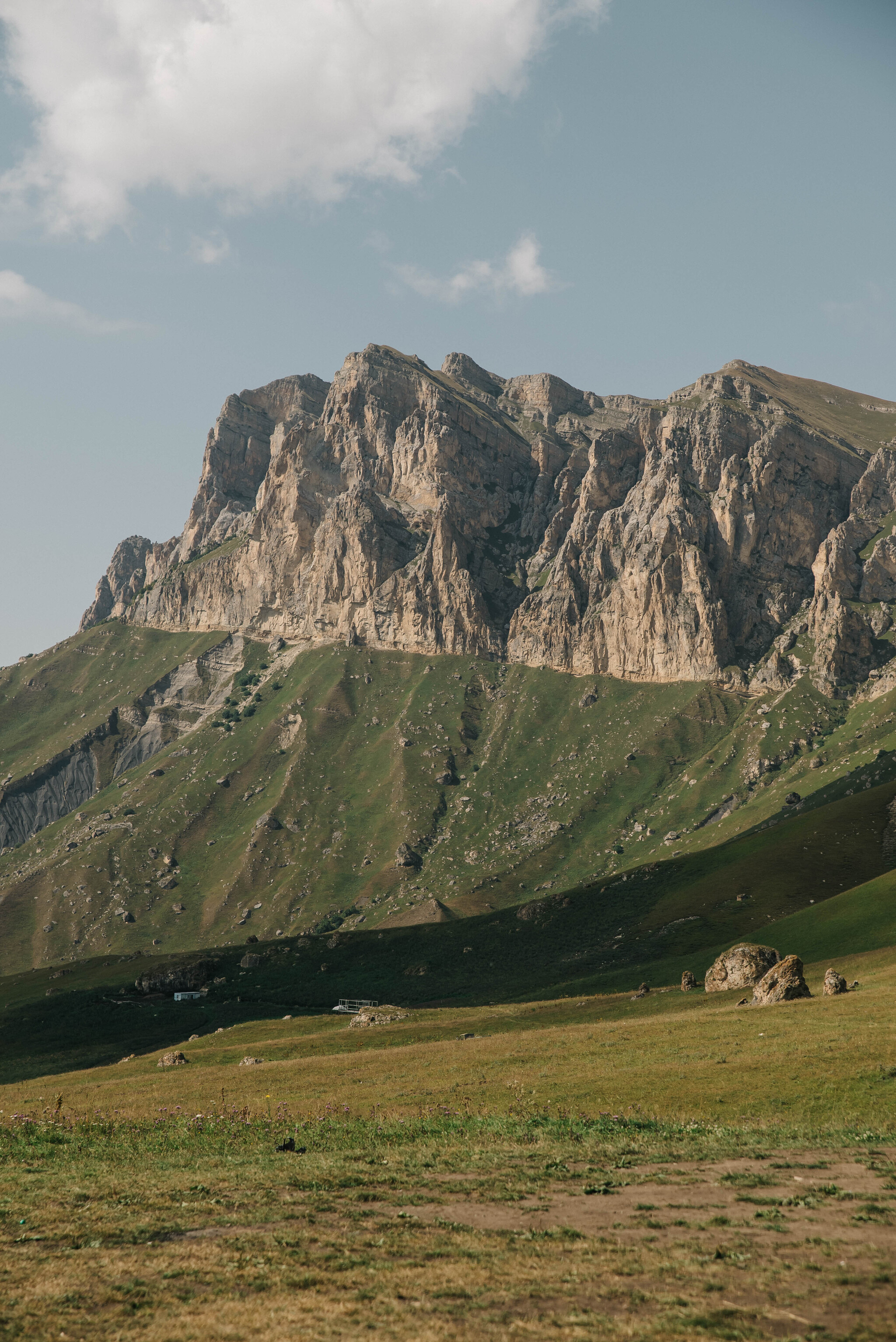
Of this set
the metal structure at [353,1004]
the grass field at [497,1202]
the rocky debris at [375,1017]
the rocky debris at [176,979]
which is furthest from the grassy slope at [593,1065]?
the rocky debris at [176,979]

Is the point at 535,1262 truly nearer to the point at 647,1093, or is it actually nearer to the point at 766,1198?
the point at 766,1198

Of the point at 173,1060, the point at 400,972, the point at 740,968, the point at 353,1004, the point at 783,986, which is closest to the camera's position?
the point at 783,986

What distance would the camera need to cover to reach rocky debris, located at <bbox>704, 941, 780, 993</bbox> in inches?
3223

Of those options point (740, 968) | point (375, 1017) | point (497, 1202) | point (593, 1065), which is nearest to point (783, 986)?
point (740, 968)

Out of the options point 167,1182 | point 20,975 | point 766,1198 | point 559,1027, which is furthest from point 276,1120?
point 20,975

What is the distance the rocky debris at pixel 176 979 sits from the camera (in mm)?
152875

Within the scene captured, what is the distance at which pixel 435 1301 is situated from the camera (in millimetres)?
18047

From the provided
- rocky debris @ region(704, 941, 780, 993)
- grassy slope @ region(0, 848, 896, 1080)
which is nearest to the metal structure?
grassy slope @ region(0, 848, 896, 1080)

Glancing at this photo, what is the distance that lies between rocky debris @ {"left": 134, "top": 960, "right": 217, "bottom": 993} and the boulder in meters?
71.2

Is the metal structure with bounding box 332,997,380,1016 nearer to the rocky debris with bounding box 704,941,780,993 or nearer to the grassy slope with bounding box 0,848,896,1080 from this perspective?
the grassy slope with bounding box 0,848,896,1080

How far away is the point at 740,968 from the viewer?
82.9m

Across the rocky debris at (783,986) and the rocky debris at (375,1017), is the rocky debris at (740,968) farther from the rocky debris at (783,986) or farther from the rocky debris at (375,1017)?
the rocky debris at (375,1017)

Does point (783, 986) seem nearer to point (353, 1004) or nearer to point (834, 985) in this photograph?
point (834, 985)

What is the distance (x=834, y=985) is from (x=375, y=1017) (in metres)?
49.3
